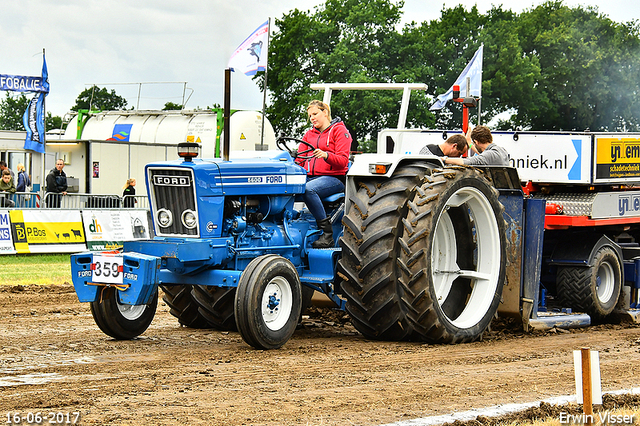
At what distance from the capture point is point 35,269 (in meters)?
14.5

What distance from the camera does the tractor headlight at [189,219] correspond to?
686cm

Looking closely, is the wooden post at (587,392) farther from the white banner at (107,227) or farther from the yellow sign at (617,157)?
the white banner at (107,227)

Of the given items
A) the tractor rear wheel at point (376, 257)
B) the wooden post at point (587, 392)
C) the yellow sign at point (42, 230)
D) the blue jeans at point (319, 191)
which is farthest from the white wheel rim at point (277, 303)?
the yellow sign at point (42, 230)

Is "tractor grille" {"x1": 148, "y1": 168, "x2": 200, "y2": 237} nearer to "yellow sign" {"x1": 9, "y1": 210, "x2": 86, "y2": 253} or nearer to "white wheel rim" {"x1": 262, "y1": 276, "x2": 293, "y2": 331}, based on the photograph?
"white wheel rim" {"x1": 262, "y1": 276, "x2": 293, "y2": 331}

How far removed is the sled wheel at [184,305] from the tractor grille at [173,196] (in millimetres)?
1208

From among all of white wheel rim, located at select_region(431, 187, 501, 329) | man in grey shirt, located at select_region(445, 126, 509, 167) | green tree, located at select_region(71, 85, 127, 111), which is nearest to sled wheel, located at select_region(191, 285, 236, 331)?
white wheel rim, located at select_region(431, 187, 501, 329)

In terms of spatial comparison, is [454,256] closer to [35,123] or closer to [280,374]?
[280,374]

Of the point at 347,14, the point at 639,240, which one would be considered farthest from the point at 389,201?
the point at 347,14

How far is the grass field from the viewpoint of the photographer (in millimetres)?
13016

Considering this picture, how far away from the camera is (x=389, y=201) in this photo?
7129 mm

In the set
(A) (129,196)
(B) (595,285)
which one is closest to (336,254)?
(B) (595,285)

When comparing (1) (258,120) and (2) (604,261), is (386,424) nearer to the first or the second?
(2) (604,261)

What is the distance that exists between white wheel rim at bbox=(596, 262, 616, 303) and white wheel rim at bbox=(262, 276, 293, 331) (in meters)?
4.18

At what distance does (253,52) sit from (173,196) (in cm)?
1205
